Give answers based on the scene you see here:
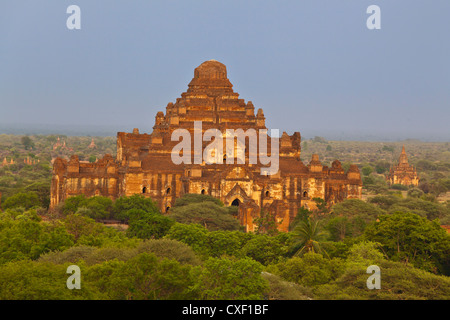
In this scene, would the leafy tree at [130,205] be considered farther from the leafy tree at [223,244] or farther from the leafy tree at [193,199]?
the leafy tree at [223,244]

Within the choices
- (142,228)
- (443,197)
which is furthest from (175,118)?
(443,197)

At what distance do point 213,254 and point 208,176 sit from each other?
1990 cm

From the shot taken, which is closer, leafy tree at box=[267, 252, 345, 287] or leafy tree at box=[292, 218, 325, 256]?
leafy tree at box=[267, 252, 345, 287]

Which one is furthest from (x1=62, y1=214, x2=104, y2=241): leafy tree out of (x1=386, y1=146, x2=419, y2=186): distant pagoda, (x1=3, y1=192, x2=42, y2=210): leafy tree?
(x1=386, y1=146, x2=419, y2=186): distant pagoda

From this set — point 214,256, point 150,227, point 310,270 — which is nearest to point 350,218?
point 150,227

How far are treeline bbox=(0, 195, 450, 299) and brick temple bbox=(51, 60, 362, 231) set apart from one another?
3.21 metres

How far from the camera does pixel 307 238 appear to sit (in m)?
42.1

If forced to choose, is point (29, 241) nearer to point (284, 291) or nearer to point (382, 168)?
point (284, 291)

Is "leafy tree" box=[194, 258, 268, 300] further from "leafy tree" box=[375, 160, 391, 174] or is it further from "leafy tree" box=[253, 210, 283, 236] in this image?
"leafy tree" box=[375, 160, 391, 174]

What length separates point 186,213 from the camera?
53.0m

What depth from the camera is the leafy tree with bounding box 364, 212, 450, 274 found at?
39688 mm

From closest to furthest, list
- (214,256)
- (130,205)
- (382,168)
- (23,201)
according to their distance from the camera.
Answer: (214,256) → (130,205) → (23,201) → (382,168)

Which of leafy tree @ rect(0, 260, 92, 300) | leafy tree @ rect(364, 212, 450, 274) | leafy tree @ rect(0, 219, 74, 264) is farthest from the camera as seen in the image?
leafy tree @ rect(364, 212, 450, 274)
